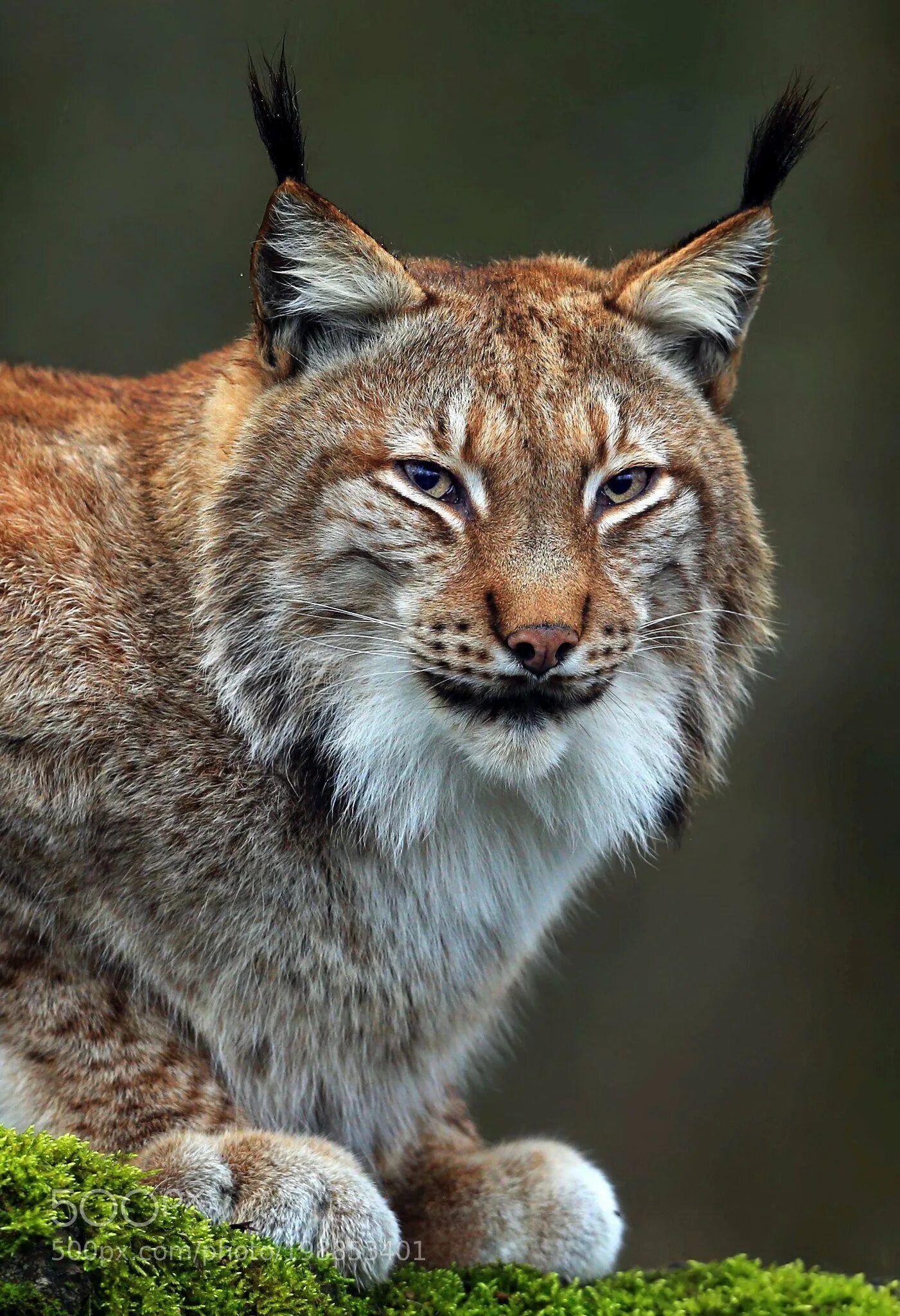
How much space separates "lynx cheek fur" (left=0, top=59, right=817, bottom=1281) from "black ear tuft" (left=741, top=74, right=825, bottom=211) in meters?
0.01

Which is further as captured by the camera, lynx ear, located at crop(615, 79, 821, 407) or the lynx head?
lynx ear, located at crop(615, 79, 821, 407)

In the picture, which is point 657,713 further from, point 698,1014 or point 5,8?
point 5,8

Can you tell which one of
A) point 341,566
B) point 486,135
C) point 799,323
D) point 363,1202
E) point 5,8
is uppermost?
point 5,8

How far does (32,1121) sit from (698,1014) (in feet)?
18.6

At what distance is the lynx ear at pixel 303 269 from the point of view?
11.3 feet

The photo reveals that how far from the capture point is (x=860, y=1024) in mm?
8289

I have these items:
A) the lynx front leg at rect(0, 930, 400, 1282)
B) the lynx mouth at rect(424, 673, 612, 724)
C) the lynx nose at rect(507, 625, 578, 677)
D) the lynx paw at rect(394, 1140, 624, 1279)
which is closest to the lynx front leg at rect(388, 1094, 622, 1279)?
the lynx paw at rect(394, 1140, 624, 1279)

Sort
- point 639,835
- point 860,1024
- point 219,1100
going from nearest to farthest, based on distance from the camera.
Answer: point 219,1100
point 639,835
point 860,1024

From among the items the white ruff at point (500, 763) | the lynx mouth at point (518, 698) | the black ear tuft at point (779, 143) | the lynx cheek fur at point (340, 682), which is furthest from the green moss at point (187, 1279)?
the black ear tuft at point (779, 143)

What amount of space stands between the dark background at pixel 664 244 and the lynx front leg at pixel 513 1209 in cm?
437

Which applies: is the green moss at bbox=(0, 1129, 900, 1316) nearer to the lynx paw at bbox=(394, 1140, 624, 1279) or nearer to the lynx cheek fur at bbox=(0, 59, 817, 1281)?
the lynx cheek fur at bbox=(0, 59, 817, 1281)

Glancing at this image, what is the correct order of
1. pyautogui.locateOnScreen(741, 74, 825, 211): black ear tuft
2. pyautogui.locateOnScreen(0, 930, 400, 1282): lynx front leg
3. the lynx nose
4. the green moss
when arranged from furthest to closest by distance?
pyautogui.locateOnScreen(741, 74, 825, 211): black ear tuft, pyautogui.locateOnScreen(0, 930, 400, 1282): lynx front leg, the lynx nose, the green moss

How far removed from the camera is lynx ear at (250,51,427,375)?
345 centimetres

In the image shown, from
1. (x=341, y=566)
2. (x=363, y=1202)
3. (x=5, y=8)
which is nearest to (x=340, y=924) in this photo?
(x=363, y=1202)
